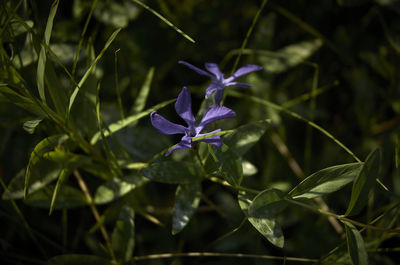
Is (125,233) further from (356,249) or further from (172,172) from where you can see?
(356,249)

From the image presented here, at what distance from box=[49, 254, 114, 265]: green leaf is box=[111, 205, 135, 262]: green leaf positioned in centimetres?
4

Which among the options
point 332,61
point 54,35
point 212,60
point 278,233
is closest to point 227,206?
point 278,233

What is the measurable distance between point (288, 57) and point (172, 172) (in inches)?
24.9

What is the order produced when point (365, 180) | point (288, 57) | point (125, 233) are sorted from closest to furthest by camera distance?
point (365, 180) < point (125, 233) < point (288, 57)

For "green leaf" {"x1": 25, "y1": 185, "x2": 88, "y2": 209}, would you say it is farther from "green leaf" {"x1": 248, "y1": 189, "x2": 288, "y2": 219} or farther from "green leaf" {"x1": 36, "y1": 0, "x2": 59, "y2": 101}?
"green leaf" {"x1": 248, "y1": 189, "x2": 288, "y2": 219}

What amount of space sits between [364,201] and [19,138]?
85 centimetres

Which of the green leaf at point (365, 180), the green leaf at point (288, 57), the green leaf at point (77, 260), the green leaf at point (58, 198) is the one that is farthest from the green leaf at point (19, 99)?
the green leaf at point (288, 57)

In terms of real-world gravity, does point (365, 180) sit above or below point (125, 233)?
above

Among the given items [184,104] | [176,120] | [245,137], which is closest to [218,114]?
[184,104]

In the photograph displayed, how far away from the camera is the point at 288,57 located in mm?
1138

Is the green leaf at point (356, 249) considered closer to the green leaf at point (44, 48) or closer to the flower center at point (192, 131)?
the flower center at point (192, 131)

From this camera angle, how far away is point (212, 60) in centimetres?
124

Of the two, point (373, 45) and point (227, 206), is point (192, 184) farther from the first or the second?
point (373, 45)

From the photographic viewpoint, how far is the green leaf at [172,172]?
692 millimetres
